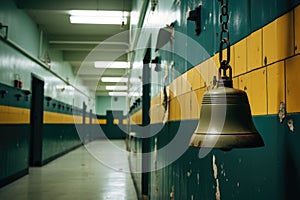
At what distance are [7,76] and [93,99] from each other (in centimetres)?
1619

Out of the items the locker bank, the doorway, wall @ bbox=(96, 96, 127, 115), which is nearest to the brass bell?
the locker bank

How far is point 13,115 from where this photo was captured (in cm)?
576

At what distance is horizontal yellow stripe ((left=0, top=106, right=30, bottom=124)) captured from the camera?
17.1 ft

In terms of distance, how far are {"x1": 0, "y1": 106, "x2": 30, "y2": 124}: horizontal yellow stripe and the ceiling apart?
1992 millimetres

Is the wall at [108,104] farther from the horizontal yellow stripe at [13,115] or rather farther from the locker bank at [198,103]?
the horizontal yellow stripe at [13,115]

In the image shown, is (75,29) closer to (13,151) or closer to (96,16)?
(96,16)

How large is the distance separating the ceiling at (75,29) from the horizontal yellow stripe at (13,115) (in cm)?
199

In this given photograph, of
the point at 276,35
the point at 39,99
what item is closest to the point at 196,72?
the point at 276,35

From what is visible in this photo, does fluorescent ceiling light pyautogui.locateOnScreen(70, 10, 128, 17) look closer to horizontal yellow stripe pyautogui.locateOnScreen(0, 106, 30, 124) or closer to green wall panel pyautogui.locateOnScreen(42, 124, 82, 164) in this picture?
horizontal yellow stripe pyautogui.locateOnScreen(0, 106, 30, 124)

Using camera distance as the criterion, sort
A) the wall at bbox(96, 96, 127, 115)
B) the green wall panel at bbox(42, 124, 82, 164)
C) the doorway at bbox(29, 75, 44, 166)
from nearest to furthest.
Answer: the doorway at bbox(29, 75, 44, 166)
the green wall panel at bbox(42, 124, 82, 164)
the wall at bbox(96, 96, 127, 115)

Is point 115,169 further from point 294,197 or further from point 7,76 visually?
point 294,197

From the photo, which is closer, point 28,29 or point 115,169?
point 28,29

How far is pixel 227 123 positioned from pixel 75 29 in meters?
8.03

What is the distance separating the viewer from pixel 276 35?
82 centimetres
